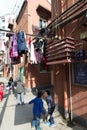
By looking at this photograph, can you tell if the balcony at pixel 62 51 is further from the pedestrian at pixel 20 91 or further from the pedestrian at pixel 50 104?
the pedestrian at pixel 20 91

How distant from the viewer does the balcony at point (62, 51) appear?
6.94 meters

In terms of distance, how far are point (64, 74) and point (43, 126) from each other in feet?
8.21

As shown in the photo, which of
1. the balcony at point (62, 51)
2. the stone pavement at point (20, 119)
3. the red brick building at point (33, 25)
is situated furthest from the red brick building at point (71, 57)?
the red brick building at point (33, 25)

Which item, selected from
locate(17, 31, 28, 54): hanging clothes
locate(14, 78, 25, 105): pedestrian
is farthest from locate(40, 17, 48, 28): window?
locate(17, 31, 28, 54): hanging clothes

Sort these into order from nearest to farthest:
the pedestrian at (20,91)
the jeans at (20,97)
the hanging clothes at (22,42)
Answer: the hanging clothes at (22,42) → the pedestrian at (20,91) → the jeans at (20,97)

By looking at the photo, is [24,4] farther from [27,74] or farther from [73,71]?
[73,71]

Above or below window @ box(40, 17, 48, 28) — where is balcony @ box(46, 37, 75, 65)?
below

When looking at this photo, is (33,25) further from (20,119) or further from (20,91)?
(20,119)

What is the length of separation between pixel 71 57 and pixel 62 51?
1.41 feet

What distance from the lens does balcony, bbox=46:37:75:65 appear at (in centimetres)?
694

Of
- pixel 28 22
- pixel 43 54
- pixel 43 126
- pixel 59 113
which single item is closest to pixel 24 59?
pixel 28 22

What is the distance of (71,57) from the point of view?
700cm

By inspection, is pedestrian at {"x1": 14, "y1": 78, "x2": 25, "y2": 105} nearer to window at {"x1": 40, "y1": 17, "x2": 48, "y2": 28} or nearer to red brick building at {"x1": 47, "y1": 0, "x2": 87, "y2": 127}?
red brick building at {"x1": 47, "y1": 0, "x2": 87, "y2": 127}

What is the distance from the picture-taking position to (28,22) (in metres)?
15.8
